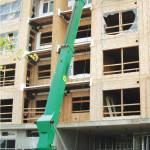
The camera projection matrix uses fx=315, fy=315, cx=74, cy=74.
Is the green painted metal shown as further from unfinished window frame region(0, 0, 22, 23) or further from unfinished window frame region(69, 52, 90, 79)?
unfinished window frame region(0, 0, 22, 23)

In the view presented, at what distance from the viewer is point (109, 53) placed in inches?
1074

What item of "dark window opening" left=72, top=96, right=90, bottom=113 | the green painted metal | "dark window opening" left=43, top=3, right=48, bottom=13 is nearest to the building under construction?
"dark window opening" left=72, top=96, right=90, bottom=113

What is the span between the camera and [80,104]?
28062 mm

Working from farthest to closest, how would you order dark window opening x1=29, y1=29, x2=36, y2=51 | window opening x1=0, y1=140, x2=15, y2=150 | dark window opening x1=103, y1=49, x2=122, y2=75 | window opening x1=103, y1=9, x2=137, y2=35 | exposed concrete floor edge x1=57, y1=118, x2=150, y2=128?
dark window opening x1=29, y1=29, x2=36, y2=51
window opening x1=0, y1=140, x2=15, y2=150
dark window opening x1=103, y1=49, x2=122, y2=75
window opening x1=103, y1=9, x2=137, y2=35
exposed concrete floor edge x1=57, y1=118, x2=150, y2=128

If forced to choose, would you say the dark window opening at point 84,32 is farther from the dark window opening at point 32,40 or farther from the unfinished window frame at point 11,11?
the unfinished window frame at point 11,11

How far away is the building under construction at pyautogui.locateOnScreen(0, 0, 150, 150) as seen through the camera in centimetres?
2392

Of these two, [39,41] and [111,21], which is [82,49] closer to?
[111,21]

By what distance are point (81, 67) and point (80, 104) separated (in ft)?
11.2

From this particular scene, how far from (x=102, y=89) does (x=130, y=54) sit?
17.7 feet

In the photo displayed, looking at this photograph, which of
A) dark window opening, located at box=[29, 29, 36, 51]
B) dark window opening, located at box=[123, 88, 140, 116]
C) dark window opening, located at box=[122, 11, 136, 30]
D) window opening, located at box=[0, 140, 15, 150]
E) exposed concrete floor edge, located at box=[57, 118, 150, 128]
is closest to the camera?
exposed concrete floor edge, located at box=[57, 118, 150, 128]

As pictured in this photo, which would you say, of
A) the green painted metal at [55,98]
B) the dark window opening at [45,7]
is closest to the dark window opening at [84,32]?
the dark window opening at [45,7]

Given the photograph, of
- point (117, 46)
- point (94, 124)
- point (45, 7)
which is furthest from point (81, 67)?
point (45, 7)

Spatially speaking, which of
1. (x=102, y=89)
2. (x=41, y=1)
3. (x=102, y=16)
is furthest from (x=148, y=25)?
(x=41, y=1)

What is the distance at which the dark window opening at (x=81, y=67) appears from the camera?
1129 inches
